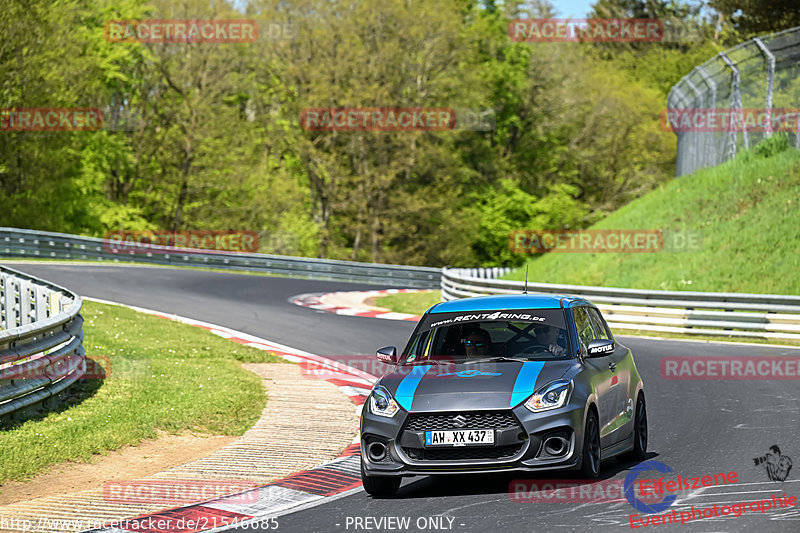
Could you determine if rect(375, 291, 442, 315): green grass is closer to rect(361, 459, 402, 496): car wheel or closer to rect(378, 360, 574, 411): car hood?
rect(378, 360, 574, 411): car hood

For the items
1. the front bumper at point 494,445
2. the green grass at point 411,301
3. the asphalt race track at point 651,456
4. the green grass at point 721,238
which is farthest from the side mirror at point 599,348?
the green grass at point 411,301

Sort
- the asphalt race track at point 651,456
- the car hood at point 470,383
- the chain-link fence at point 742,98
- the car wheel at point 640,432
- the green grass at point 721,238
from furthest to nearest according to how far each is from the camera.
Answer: the chain-link fence at point 742,98
the green grass at point 721,238
the car wheel at point 640,432
the car hood at point 470,383
the asphalt race track at point 651,456

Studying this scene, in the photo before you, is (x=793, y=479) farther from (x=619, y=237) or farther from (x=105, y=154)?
(x=105, y=154)

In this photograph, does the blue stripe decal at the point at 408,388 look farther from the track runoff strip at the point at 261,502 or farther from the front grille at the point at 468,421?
the track runoff strip at the point at 261,502

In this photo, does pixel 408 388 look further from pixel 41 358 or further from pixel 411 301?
pixel 411 301

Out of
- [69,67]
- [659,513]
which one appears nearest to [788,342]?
[659,513]

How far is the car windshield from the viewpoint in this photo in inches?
352

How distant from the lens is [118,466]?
382 inches

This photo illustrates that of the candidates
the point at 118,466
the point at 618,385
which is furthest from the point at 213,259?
the point at 618,385

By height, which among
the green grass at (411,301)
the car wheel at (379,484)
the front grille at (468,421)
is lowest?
the green grass at (411,301)

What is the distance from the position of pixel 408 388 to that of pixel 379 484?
75 centimetres

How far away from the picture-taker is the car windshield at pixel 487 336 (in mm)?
8945

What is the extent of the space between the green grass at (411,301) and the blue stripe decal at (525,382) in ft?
59.2

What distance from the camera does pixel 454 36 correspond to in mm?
57250
